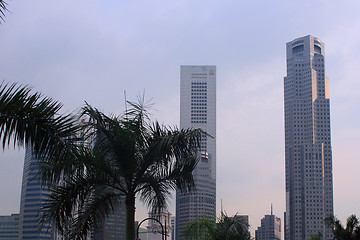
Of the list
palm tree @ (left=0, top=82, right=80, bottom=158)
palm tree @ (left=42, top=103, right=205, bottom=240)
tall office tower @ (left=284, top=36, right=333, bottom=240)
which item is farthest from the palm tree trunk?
tall office tower @ (left=284, top=36, right=333, bottom=240)

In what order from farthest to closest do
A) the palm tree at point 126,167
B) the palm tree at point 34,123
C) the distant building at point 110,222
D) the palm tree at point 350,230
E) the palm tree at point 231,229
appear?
the palm tree at point 350,230 < the palm tree at point 231,229 < the distant building at point 110,222 < the palm tree at point 126,167 < the palm tree at point 34,123

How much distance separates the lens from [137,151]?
11.1m

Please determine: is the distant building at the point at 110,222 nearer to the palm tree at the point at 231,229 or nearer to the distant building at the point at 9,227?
the palm tree at the point at 231,229

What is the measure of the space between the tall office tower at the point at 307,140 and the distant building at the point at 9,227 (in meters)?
80.7

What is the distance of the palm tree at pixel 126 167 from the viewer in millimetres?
10586

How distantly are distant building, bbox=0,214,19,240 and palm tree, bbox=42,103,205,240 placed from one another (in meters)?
158

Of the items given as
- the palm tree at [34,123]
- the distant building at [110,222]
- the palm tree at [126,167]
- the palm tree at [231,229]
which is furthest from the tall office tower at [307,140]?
the palm tree at [34,123]

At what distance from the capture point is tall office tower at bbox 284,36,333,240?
164 m

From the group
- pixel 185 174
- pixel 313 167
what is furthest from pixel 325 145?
pixel 185 174

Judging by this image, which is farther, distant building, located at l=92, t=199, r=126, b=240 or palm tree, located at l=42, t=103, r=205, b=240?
distant building, located at l=92, t=199, r=126, b=240

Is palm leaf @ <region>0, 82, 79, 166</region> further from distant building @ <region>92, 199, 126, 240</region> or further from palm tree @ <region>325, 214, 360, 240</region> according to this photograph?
palm tree @ <region>325, 214, 360, 240</region>

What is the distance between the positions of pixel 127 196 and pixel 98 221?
795 millimetres

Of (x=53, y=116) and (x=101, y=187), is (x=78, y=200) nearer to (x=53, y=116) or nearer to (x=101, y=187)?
(x=101, y=187)

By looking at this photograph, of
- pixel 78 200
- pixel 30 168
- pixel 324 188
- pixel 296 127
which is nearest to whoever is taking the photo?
pixel 30 168
